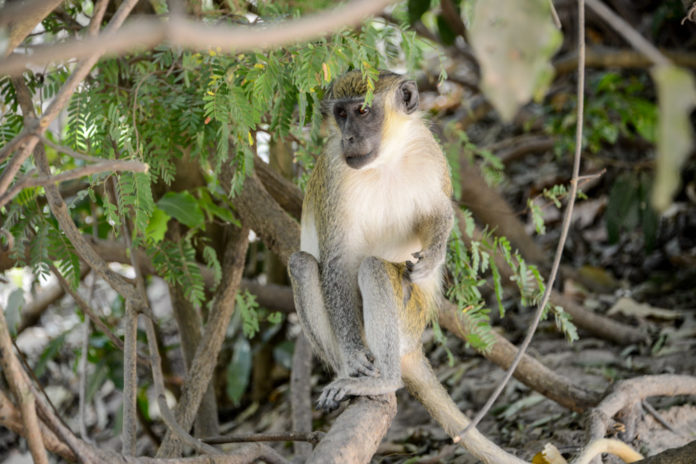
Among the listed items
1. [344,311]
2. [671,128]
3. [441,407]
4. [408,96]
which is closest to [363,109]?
[408,96]

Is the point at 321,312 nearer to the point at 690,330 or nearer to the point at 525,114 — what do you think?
the point at 690,330

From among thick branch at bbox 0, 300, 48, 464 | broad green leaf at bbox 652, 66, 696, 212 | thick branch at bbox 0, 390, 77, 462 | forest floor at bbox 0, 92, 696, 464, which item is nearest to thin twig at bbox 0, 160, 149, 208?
thick branch at bbox 0, 300, 48, 464

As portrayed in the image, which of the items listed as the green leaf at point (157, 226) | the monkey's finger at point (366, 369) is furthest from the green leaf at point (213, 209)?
the monkey's finger at point (366, 369)

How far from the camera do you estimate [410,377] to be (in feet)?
A: 14.1

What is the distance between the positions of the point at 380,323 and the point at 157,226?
4.98ft

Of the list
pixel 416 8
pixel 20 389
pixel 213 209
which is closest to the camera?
pixel 20 389

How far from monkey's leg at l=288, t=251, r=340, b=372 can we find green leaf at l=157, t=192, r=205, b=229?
68 cm

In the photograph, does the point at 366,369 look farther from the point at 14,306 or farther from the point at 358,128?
the point at 14,306

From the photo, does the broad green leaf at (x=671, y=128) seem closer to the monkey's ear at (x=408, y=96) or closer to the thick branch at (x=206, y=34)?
the thick branch at (x=206, y=34)

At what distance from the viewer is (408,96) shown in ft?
14.4

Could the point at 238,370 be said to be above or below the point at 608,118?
below

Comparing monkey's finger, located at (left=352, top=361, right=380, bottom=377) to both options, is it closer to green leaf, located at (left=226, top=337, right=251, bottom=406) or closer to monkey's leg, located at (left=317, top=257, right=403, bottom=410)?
monkey's leg, located at (left=317, top=257, right=403, bottom=410)

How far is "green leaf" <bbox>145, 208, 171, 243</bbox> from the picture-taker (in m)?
4.41

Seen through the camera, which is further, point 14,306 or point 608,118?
point 608,118
